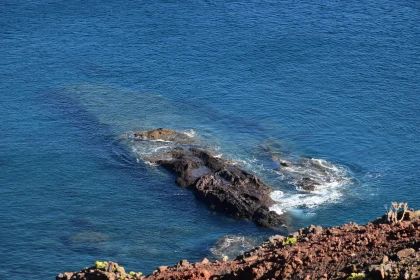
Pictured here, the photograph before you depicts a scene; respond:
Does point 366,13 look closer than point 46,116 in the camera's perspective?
No

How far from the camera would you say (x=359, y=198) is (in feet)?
363

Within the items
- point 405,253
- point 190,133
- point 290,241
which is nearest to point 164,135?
point 190,133

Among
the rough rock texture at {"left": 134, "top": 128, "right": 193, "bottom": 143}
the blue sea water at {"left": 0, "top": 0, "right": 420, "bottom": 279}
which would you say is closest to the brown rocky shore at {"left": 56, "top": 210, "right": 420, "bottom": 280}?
the blue sea water at {"left": 0, "top": 0, "right": 420, "bottom": 279}

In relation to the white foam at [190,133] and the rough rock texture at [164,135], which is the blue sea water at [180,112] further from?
the rough rock texture at [164,135]

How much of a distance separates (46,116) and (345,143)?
162ft

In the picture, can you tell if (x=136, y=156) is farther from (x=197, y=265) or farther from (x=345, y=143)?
(x=197, y=265)

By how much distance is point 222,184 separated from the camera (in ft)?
367

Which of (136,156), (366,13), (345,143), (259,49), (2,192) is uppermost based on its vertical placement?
(366,13)

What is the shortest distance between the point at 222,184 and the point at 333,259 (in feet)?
198

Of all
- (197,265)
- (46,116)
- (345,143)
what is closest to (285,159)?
(345,143)

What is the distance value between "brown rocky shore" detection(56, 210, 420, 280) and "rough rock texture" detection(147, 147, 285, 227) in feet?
148

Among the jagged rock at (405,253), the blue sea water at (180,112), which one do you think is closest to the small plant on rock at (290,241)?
the jagged rock at (405,253)

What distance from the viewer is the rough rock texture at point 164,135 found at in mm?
126375

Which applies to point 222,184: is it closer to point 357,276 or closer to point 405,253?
point 405,253
